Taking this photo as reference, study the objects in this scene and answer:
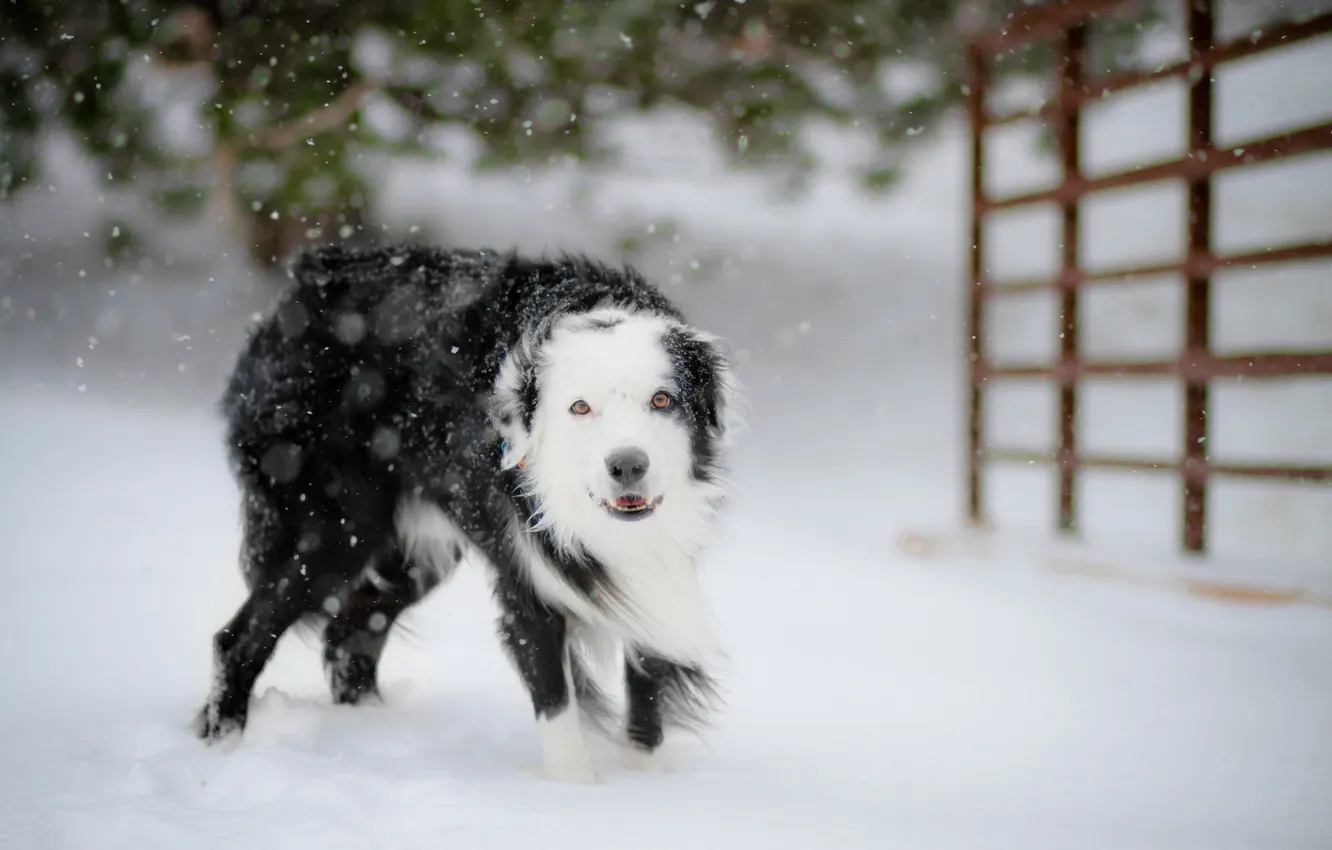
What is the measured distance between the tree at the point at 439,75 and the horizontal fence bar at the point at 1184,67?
277 centimetres

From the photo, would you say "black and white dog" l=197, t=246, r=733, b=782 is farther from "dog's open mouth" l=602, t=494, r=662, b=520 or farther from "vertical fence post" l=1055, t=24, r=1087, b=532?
"vertical fence post" l=1055, t=24, r=1087, b=532

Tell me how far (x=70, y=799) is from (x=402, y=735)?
2.90 feet

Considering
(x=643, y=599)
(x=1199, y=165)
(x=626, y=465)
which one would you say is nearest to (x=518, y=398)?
(x=626, y=465)

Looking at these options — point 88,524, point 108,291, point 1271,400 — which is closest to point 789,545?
point 88,524

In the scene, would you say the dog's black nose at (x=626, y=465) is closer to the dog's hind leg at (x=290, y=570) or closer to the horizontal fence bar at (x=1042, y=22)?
the dog's hind leg at (x=290, y=570)

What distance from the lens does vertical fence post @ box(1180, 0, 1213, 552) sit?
189 inches

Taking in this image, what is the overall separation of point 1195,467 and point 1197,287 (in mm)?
863

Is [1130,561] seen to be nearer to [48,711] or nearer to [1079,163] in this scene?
[1079,163]

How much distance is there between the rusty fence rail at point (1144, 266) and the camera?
4418 millimetres

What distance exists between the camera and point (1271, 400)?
8852mm

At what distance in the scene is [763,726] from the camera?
321 cm

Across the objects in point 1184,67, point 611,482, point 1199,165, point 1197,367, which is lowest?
point 611,482

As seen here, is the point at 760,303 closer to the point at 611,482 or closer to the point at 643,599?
the point at 643,599

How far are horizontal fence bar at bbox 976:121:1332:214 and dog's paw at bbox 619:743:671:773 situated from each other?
372 centimetres
